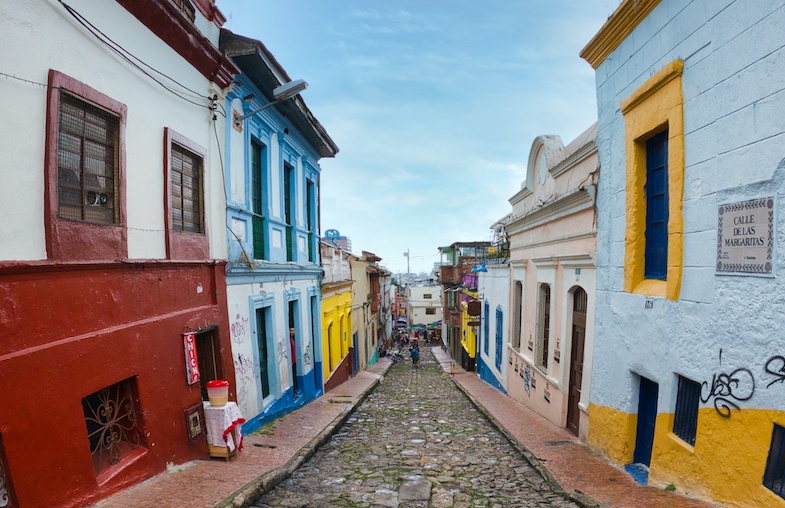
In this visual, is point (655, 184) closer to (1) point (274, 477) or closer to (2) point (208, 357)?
(1) point (274, 477)

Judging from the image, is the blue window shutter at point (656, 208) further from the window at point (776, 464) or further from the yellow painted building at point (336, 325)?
the yellow painted building at point (336, 325)

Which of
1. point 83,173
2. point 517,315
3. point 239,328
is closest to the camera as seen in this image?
point 83,173

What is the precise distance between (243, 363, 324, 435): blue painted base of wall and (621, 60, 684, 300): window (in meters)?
6.28

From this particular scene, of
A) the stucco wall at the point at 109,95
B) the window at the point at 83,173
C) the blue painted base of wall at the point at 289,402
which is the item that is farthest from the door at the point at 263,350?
the window at the point at 83,173

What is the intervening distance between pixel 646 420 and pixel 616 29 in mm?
5195

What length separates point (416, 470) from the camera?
6508mm

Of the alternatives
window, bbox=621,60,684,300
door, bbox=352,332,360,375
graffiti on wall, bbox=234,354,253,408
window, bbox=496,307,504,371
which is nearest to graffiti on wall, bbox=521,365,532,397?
window, bbox=496,307,504,371

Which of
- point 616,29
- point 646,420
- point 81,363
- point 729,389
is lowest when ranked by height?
point 646,420

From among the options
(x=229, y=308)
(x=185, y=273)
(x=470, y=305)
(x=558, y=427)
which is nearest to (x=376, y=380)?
(x=470, y=305)

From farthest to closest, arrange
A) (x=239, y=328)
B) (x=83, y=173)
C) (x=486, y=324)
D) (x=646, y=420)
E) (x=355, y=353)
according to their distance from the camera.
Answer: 1. (x=355, y=353)
2. (x=486, y=324)
3. (x=239, y=328)
4. (x=646, y=420)
5. (x=83, y=173)

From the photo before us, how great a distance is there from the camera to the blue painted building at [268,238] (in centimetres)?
767

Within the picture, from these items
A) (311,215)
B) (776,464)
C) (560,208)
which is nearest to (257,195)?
(311,215)

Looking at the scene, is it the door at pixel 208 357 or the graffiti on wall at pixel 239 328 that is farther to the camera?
the graffiti on wall at pixel 239 328

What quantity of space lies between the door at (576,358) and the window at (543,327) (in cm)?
165
